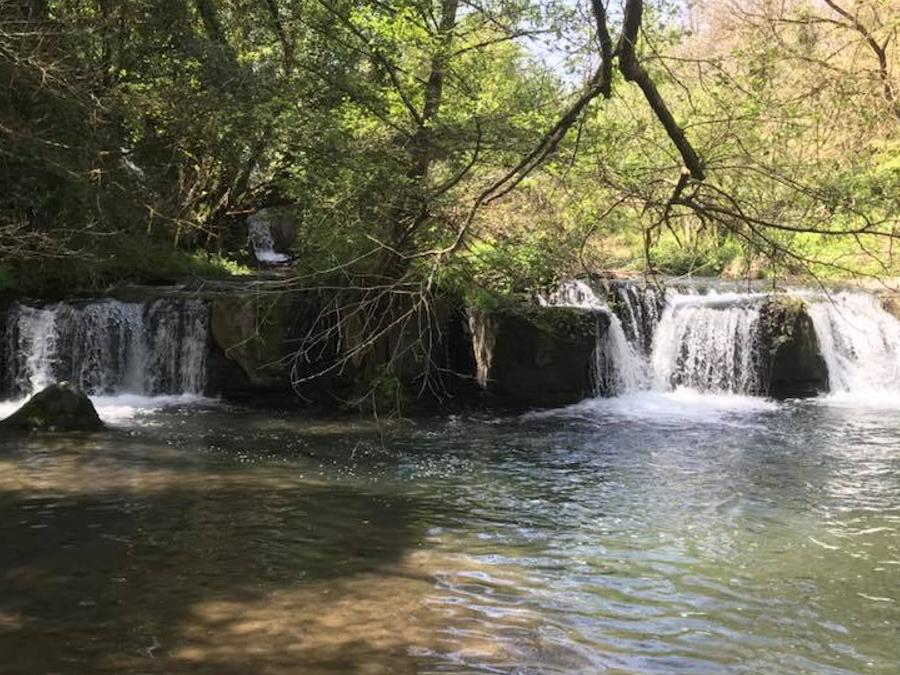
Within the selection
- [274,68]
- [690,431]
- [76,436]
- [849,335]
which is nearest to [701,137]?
[690,431]

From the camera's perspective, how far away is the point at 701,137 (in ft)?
18.2

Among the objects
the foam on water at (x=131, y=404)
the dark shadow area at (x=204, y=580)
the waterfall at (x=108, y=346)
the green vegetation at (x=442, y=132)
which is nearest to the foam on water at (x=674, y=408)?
the green vegetation at (x=442, y=132)

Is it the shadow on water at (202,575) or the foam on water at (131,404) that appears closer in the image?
the shadow on water at (202,575)

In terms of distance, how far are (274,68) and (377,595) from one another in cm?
958

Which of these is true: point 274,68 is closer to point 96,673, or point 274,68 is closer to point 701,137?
point 701,137

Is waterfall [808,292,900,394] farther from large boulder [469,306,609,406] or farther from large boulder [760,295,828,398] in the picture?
large boulder [469,306,609,406]

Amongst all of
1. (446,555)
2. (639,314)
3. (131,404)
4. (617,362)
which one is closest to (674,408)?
(617,362)

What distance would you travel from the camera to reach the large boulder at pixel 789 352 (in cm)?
1511

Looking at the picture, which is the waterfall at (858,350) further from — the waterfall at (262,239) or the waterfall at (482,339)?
the waterfall at (262,239)

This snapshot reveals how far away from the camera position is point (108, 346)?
45.4 ft

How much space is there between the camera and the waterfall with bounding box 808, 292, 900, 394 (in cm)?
1552

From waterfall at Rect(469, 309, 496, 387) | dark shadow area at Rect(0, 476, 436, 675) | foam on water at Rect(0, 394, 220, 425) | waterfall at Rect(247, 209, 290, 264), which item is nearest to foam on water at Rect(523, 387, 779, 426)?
waterfall at Rect(469, 309, 496, 387)

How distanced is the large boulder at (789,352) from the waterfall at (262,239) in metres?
11.3

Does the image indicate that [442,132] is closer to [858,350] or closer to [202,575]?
[202,575]
